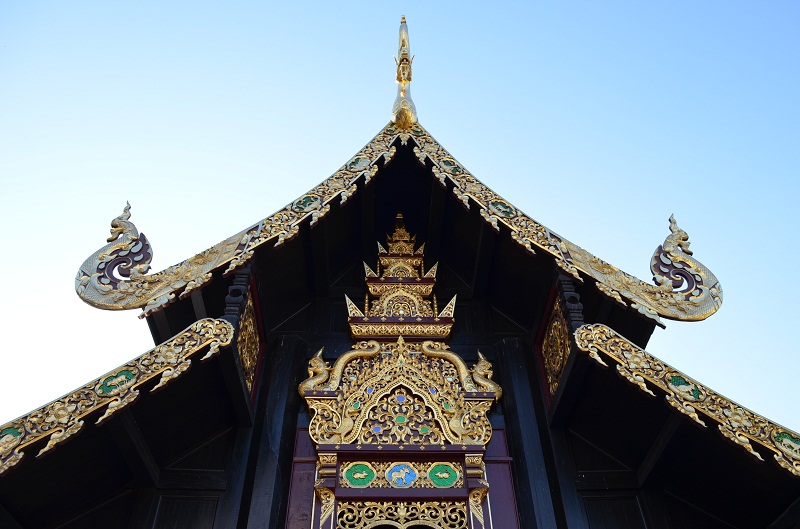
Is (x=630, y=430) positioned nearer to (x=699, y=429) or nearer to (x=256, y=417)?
(x=699, y=429)

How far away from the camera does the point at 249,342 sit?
17.0 feet

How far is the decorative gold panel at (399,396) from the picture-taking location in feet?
16.1

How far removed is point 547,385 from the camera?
17.4ft

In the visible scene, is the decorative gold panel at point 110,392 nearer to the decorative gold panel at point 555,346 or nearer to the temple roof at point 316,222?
the temple roof at point 316,222

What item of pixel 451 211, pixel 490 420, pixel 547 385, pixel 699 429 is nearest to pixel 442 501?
pixel 490 420

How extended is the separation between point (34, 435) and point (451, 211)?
3.60 meters

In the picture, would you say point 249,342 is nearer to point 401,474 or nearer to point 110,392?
point 110,392

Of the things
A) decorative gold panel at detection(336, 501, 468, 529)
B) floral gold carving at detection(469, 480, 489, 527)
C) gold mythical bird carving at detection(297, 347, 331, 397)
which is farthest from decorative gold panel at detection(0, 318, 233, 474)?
floral gold carving at detection(469, 480, 489, 527)

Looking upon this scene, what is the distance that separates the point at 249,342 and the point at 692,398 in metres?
2.84

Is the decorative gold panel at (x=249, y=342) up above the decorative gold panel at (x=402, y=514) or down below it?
above

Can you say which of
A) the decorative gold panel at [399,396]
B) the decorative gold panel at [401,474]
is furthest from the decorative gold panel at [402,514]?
the decorative gold panel at [399,396]

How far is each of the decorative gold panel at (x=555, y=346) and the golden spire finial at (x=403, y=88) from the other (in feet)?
6.62

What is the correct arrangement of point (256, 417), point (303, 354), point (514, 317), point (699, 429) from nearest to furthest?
point (699, 429) → point (256, 417) → point (303, 354) → point (514, 317)

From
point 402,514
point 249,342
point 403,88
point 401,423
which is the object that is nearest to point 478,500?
point 402,514
